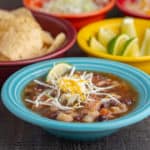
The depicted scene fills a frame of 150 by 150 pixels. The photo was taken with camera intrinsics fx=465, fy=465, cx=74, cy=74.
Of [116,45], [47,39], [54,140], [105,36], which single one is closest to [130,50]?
[116,45]

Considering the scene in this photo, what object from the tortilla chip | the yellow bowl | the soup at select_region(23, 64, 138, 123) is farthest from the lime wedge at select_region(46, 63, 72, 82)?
the tortilla chip

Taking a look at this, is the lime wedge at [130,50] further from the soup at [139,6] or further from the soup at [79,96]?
the soup at [139,6]

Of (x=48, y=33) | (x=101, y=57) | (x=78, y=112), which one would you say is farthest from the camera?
(x=48, y=33)

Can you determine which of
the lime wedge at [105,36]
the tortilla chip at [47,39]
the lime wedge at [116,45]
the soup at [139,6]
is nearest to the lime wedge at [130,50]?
the lime wedge at [116,45]

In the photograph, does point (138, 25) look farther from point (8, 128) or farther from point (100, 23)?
point (8, 128)

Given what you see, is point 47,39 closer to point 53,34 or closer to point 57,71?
point 53,34

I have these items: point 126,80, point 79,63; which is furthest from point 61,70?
point 126,80

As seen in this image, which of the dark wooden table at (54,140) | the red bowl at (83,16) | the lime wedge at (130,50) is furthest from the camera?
the red bowl at (83,16)

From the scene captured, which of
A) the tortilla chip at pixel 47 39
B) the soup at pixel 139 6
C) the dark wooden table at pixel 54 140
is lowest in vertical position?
the dark wooden table at pixel 54 140
